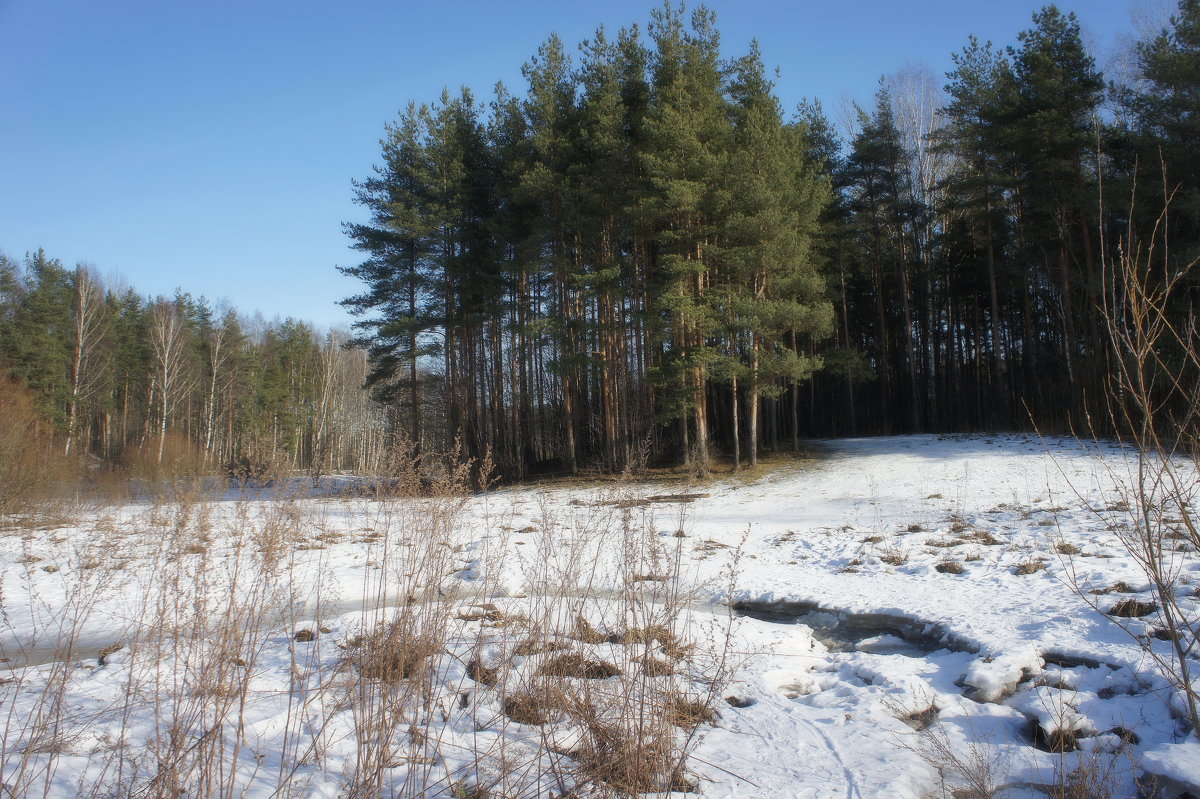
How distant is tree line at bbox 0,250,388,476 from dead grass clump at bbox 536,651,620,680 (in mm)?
24076

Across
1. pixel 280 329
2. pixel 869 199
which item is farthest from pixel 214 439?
pixel 869 199

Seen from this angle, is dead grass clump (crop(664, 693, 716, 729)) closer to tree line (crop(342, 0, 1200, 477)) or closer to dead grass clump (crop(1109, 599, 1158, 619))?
dead grass clump (crop(1109, 599, 1158, 619))

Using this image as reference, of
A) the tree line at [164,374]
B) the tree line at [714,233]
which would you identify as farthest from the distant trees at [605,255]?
the tree line at [164,374]

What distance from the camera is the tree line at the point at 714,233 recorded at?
56.3 feet

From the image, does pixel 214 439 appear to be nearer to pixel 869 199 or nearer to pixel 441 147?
pixel 441 147

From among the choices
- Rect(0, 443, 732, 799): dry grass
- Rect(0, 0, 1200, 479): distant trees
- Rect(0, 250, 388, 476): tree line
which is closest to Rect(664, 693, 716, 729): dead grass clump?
Rect(0, 443, 732, 799): dry grass

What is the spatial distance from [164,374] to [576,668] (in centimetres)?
3395

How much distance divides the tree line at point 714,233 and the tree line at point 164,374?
7.64 m

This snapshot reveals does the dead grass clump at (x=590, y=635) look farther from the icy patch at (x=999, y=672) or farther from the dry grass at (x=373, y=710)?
the icy patch at (x=999, y=672)

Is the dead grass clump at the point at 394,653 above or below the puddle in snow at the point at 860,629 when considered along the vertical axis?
above

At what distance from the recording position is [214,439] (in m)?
37.1

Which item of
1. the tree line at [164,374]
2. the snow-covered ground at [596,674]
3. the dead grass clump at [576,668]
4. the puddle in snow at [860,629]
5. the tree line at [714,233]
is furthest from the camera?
the tree line at [164,374]

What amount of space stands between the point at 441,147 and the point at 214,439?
25.3 m

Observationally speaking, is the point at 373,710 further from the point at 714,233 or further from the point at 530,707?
the point at 714,233
